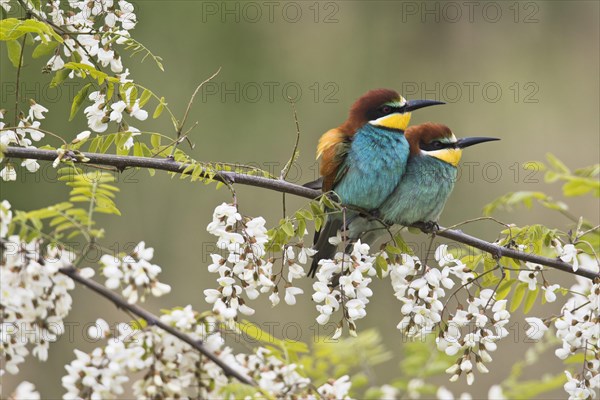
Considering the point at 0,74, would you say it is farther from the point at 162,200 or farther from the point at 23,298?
the point at 23,298

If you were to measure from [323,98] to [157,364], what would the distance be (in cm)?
368

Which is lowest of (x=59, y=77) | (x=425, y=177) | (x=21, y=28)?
(x=425, y=177)

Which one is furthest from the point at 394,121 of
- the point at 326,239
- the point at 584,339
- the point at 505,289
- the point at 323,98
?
the point at 323,98

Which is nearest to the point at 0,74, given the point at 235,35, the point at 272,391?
the point at 235,35

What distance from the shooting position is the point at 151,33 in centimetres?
446

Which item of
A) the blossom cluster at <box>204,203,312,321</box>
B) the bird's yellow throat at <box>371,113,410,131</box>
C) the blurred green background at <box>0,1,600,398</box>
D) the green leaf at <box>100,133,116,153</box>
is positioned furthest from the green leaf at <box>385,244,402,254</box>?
the blurred green background at <box>0,1,600,398</box>

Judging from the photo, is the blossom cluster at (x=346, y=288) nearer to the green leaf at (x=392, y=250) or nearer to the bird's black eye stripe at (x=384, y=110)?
the green leaf at (x=392, y=250)

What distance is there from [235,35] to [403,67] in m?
1.08

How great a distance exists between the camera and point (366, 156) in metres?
2.52

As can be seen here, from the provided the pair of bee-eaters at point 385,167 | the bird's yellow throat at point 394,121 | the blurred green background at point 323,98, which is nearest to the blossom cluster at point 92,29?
the pair of bee-eaters at point 385,167

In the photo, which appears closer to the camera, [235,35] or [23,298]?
[23,298]

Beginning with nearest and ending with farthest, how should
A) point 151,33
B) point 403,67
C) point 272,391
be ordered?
point 272,391, point 151,33, point 403,67

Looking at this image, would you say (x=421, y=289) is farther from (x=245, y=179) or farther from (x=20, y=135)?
(x=20, y=135)

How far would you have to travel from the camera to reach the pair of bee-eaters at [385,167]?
2.47 meters
